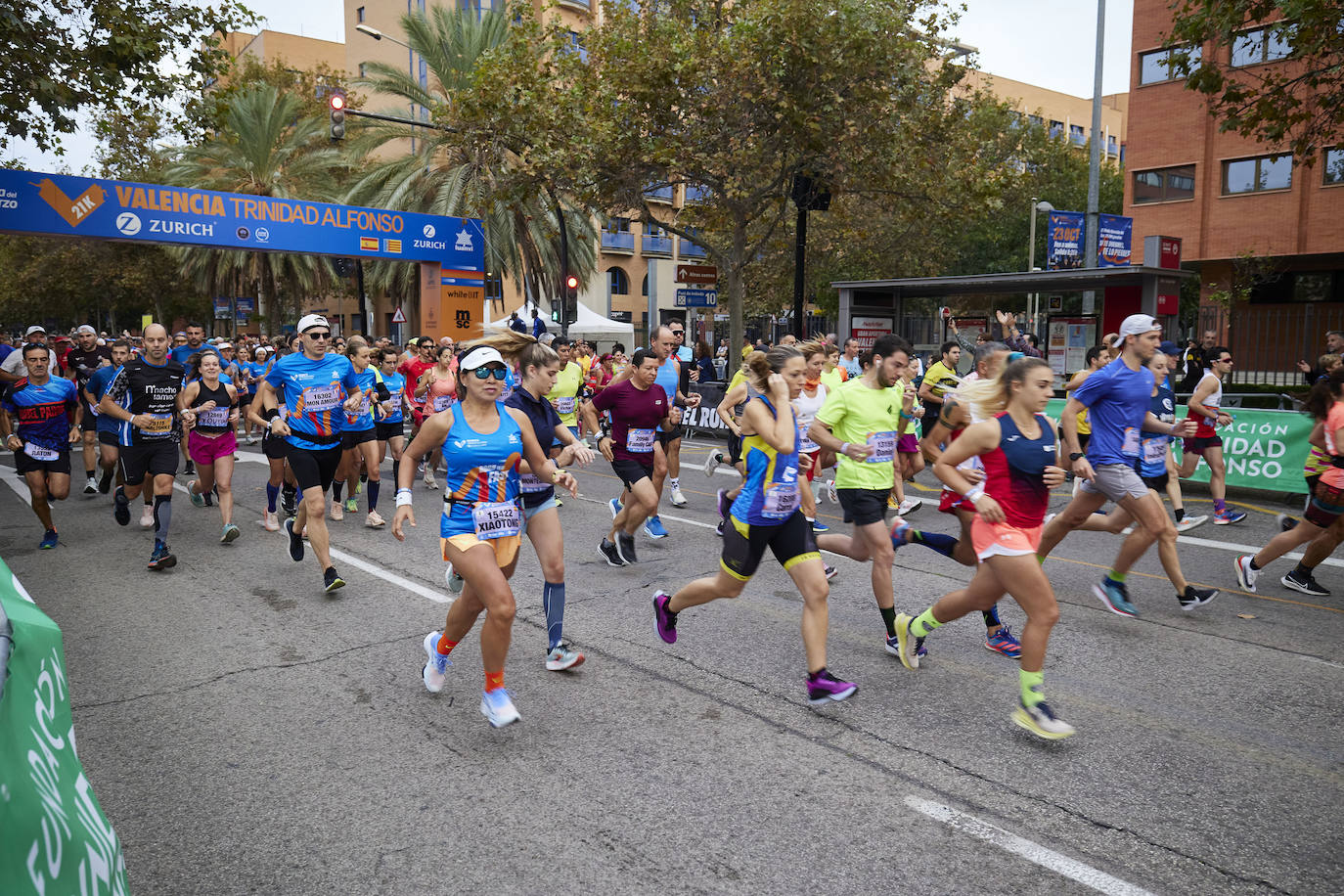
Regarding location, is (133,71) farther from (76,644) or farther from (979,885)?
(979,885)

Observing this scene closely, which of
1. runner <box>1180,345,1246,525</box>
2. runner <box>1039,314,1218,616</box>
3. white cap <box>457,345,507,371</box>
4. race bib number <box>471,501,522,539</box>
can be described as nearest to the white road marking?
race bib number <box>471,501,522,539</box>

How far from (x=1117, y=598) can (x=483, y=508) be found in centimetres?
459

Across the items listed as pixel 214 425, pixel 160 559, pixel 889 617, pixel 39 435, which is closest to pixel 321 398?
pixel 160 559

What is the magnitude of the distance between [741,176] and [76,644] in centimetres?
1486

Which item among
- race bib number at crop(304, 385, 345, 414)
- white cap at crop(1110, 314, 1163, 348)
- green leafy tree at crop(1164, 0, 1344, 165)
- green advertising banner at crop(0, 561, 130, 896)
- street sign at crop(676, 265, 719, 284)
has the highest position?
green leafy tree at crop(1164, 0, 1344, 165)

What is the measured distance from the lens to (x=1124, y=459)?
6.75 metres

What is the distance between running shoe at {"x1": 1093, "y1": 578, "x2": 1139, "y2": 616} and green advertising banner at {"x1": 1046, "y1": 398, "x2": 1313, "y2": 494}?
565 centimetres

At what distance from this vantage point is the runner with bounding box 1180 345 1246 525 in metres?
9.64

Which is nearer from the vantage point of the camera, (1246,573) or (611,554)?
(1246,573)

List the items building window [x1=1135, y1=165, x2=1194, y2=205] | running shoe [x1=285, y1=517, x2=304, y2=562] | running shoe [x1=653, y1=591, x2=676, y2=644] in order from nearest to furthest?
running shoe [x1=653, y1=591, x2=676, y2=644], running shoe [x1=285, y1=517, x2=304, y2=562], building window [x1=1135, y1=165, x2=1194, y2=205]

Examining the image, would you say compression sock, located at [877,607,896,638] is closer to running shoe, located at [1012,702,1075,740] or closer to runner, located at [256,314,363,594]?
running shoe, located at [1012,702,1075,740]

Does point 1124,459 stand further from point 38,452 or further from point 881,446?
point 38,452

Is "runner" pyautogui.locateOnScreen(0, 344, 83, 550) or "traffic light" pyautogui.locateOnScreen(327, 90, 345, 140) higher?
"traffic light" pyautogui.locateOnScreen(327, 90, 345, 140)

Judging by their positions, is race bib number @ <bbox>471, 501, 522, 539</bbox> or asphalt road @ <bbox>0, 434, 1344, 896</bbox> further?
race bib number @ <bbox>471, 501, 522, 539</bbox>
